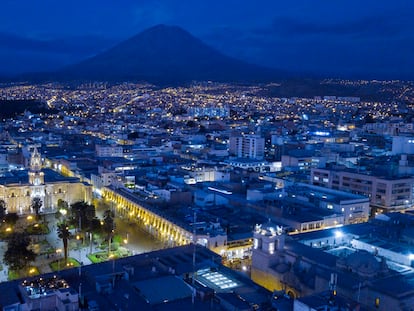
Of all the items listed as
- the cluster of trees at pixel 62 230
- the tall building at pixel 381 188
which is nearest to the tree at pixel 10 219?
the cluster of trees at pixel 62 230

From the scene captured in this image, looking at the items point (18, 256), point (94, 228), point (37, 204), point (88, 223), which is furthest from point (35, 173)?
point (18, 256)

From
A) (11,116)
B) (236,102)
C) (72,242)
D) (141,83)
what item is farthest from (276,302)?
(141,83)

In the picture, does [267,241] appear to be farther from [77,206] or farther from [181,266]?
[77,206]

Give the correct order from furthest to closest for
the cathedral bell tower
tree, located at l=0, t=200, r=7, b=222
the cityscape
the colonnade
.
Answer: the cathedral bell tower, tree, located at l=0, t=200, r=7, b=222, the colonnade, the cityscape

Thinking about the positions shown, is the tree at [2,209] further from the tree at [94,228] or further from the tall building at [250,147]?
the tall building at [250,147]

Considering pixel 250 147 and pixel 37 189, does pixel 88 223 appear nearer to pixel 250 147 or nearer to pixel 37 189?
pixel 37 189

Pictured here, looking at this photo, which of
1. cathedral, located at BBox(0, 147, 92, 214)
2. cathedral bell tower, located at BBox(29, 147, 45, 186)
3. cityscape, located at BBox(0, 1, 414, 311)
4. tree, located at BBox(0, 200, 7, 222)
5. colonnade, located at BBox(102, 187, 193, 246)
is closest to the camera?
cityscape, located at BBox(0, 1, 414, 311)

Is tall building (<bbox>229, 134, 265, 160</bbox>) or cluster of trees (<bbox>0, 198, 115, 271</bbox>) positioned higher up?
tall building (<bbox>229, 134, 265, 160</bbox>)

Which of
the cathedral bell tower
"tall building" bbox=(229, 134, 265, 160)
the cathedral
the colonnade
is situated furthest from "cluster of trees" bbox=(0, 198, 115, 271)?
"tall building" bbox=(229, 134, 265, 160)

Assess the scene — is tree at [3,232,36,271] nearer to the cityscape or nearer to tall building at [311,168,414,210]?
the cityscape

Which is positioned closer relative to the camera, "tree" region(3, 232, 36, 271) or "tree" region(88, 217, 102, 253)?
"tree" region(3, 232, 36, 271)
